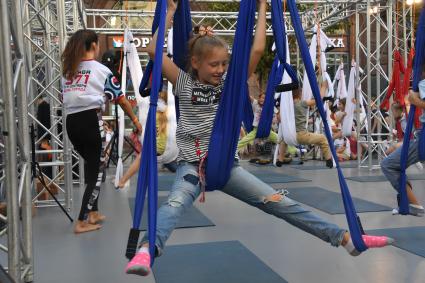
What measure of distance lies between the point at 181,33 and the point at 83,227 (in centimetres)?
236

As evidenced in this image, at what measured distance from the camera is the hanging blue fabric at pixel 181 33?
269cm

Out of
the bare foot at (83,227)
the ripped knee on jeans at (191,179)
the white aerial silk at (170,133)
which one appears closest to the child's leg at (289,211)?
the ripped knee on jeans at (191,179)

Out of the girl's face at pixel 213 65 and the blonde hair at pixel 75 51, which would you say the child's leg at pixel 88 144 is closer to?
the blonde hair at pixel 75 51

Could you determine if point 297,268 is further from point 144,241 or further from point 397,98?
point 397,98

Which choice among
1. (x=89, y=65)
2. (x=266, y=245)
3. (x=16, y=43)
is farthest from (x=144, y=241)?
(x=89, y=65)

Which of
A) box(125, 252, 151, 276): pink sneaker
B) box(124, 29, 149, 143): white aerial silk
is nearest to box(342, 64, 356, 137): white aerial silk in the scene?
box(124, 29, 149, 143): white aerial silk

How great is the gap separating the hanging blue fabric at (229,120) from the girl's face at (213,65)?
71mm

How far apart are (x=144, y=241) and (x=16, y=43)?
156cm

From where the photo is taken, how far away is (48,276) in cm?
309

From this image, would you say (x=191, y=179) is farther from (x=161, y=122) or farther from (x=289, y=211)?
(x=161, y=122)

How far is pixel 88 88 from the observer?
4.19m

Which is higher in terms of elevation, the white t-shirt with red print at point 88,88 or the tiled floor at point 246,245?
the white t-shirt with red print at point 88,88

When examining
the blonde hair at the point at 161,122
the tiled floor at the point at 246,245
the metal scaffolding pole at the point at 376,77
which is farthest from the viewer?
the metal scaffolding pole at the point at 376,77

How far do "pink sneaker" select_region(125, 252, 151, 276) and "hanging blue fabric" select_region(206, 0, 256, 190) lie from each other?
1.75 ft
